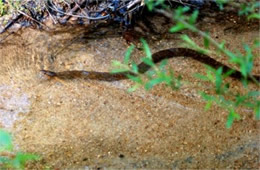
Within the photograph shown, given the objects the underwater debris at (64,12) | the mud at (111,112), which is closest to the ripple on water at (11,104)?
the mud at (111,112)

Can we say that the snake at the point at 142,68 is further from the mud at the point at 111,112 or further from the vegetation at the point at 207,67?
the vegetation at the point at 207,67

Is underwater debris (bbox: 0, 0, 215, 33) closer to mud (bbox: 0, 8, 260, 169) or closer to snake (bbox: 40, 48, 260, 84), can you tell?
mud (bbox: 0, 8, 260, 169)

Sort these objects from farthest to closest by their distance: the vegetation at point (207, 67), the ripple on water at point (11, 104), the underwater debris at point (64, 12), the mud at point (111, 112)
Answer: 1. the underwater debris at point (64, 12)
2. the ripple on water at point (11, 104)
3. the mud at point (111, 112)
4. the vegetation at point (207, 67)

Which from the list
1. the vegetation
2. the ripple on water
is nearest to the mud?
the ripple on water

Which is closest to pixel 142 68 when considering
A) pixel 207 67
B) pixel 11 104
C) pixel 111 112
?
pixel 111 112

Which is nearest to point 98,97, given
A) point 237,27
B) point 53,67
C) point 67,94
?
point 67,94

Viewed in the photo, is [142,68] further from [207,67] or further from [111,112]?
[207,67]
